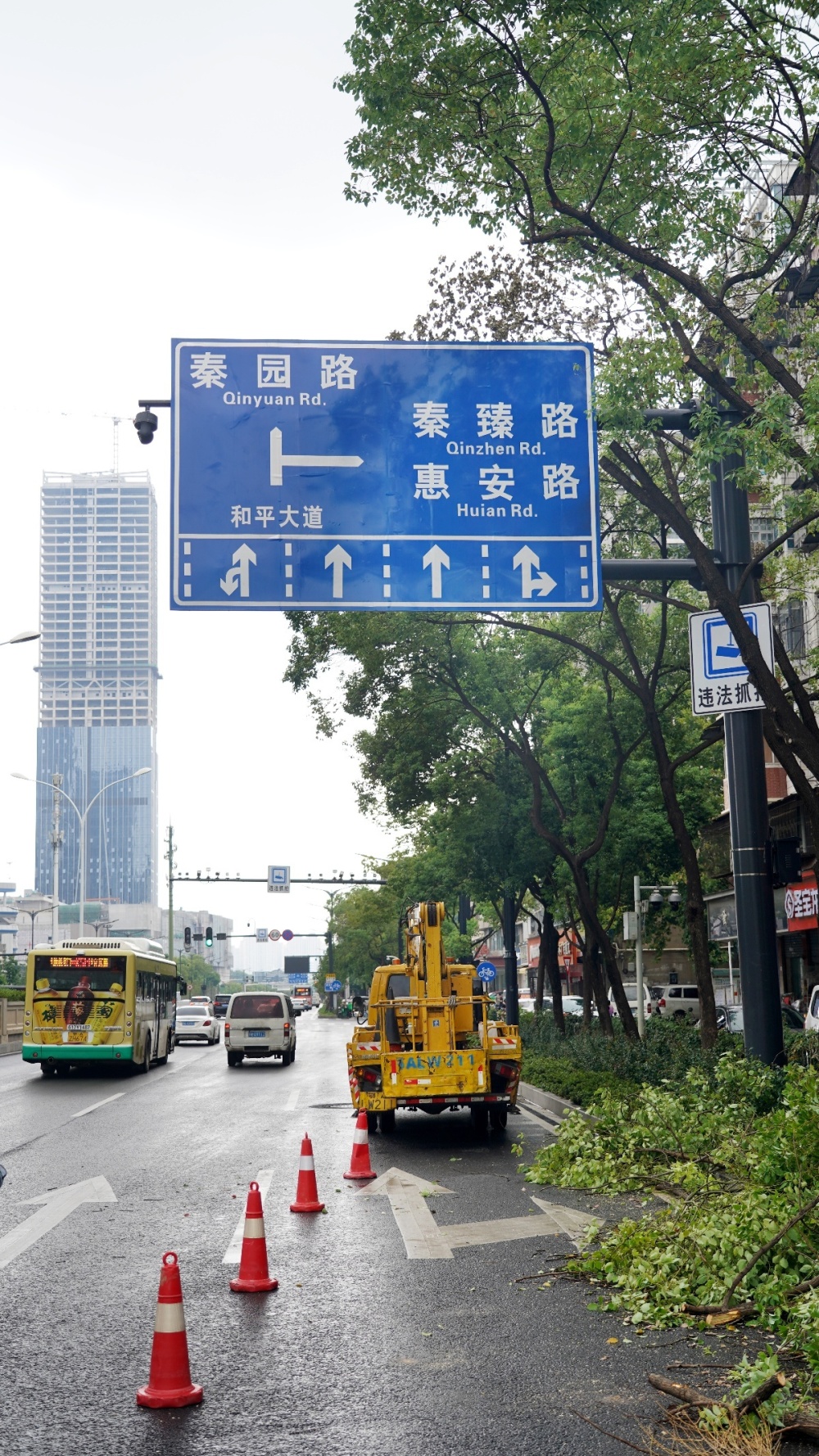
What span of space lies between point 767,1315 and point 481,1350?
157 cm

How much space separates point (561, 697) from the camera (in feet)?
103

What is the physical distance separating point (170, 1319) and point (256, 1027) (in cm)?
3047

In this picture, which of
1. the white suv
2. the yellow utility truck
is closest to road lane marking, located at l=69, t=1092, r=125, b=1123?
the yellow utility truck

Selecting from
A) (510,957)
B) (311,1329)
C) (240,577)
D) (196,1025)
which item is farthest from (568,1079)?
(196,1025)

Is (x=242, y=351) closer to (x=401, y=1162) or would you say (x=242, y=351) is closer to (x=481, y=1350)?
(x=401, y=1162)

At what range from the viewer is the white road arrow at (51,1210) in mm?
10375

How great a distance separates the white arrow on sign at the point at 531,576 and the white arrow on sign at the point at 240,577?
259 cm

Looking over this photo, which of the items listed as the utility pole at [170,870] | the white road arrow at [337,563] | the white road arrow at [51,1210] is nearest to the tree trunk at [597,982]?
the white road arrow at [51,1210]

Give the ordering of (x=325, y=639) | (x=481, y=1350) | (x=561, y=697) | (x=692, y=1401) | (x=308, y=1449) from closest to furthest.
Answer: (x=308, y=1449), (x=692, y=1401), (x=481, y=1350), (x=325, y=639), (x=561, y=697)

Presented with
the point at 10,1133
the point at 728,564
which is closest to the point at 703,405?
the point at 728,564

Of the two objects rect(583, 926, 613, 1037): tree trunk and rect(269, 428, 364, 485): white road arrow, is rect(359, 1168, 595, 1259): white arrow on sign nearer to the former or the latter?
rect(269, 428, 364, 485): white road arrow

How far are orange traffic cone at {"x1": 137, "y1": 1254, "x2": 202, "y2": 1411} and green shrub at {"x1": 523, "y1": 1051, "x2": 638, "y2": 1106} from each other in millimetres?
9616

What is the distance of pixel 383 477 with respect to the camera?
14.0 metres

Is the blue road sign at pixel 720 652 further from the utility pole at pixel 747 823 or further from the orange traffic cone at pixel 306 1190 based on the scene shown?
the orange traffic cone at pixel 306 1190
